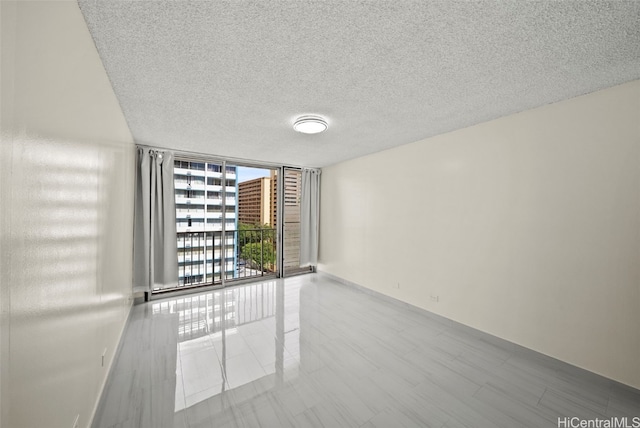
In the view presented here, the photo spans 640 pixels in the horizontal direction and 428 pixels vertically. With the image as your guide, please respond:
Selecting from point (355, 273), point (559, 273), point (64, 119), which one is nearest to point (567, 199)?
point (559, 273)

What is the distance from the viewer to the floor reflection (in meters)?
2.06

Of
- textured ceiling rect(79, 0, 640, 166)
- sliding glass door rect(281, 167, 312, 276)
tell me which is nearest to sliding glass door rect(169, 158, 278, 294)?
sliding glass door rect(281, 167, 312, 276)

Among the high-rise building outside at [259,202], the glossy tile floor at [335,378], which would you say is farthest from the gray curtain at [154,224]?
the high-rise building outside at [259,202]

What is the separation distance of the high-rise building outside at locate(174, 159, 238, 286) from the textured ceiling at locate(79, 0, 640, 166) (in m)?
1.72

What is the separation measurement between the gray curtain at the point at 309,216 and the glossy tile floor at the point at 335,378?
7.29 ft

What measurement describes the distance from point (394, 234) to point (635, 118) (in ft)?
8.54

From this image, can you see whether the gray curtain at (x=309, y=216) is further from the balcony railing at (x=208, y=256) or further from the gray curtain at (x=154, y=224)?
the gray curtain at (x=154, y=224)

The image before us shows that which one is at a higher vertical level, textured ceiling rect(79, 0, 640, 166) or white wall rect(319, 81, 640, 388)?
textured ceiling rect(79, 0, 640, 166)

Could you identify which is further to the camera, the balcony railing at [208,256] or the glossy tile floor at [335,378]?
the balcony railing at [208,256]

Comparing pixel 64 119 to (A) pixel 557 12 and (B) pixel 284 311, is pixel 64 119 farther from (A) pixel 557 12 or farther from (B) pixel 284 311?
(B) pixel 284 311

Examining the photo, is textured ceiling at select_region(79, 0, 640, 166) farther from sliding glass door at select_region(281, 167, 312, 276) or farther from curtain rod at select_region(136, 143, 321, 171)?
sliding glass door at select_region(281, 167, 312, 276)

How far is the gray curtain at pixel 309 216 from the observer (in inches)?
215

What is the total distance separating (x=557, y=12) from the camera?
127 centimetres

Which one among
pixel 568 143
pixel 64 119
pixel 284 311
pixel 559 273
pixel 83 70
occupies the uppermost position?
pixel 83 70
